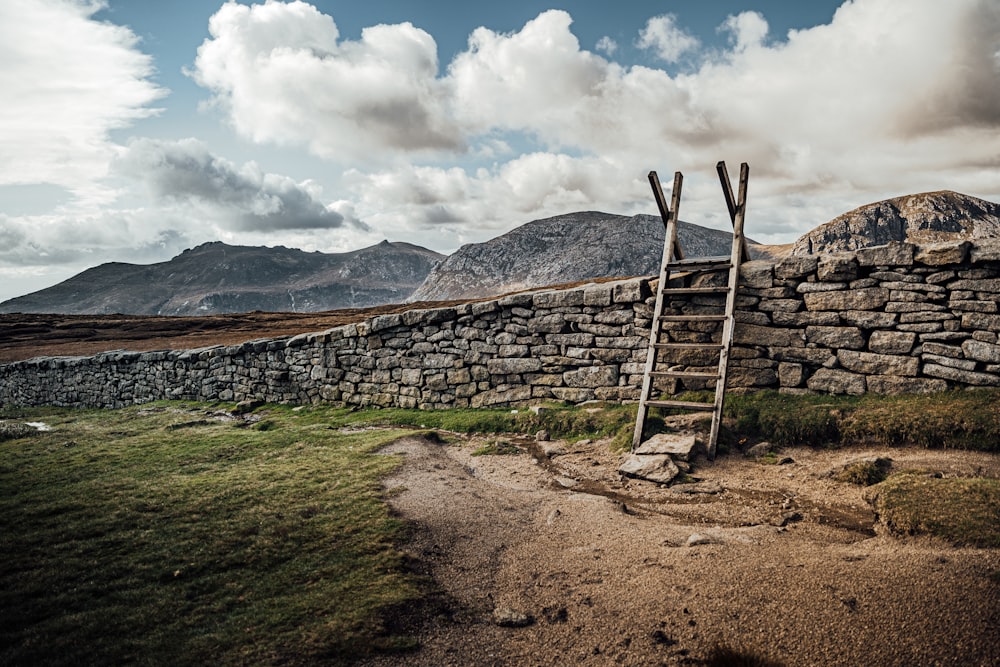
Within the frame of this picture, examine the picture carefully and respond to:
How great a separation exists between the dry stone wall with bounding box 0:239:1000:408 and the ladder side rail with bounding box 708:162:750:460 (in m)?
0.52

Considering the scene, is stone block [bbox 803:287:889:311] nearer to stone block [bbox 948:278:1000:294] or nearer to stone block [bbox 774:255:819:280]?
stone block [bbox 774:255:819:280]

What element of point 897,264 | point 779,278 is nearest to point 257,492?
point 779,278

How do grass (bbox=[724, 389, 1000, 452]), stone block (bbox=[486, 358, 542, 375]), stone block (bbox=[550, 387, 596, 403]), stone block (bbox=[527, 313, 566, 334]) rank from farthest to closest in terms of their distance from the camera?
stone block (bbox=[486, 358, 542, 375]) < stone block (bbox=[527, 313, 566, 334]) < stone block (bbox=[550, 387, 596, 403]) < grass (bbox=[724, 389, 1000, 452])

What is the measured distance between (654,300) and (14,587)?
933 centimetres

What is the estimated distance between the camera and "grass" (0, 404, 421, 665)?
3.26m

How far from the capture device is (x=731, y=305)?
8258mm

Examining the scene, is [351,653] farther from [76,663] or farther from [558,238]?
[558,238]

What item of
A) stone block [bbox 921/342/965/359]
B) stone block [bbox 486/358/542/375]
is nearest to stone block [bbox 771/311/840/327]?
stone block [bbox 921/342/965/359]

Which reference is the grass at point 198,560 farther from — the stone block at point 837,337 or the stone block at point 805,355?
the stone block at point 837,337

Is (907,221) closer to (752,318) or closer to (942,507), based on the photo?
(752,318)

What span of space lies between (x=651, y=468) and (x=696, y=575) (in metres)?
2.95

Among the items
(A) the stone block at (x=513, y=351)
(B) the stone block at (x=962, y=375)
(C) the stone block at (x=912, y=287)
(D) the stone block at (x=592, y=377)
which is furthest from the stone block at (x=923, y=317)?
(A) the stone block at (x=513, y=351)

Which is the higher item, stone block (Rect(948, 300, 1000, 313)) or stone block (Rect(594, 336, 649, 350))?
stone block (Rect(948, 300, 1000, 313))

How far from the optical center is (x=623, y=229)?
133625mm
